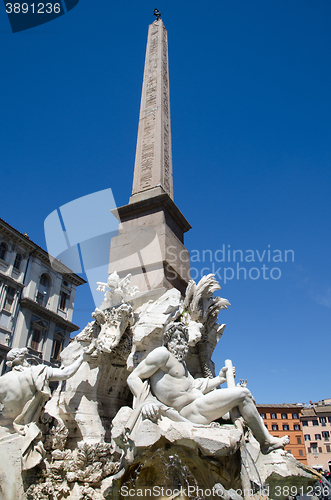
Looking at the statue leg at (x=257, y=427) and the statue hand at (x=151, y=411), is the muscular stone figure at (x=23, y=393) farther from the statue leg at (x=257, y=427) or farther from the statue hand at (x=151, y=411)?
the statue leg at (x=257, y=427)

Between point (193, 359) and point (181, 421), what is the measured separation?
1.75 m

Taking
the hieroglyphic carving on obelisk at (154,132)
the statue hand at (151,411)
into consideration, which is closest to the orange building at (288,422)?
the hieroglyphic carving on obelisk at (154,132)

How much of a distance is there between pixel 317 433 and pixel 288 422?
3.81 m

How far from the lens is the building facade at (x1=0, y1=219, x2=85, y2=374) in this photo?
18.7m

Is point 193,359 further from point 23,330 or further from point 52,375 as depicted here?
point 23,330

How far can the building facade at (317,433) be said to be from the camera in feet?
128

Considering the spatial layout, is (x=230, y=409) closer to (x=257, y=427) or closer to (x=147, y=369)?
(x=257, y=427)

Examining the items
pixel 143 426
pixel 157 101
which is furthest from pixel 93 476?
pixel 157 101

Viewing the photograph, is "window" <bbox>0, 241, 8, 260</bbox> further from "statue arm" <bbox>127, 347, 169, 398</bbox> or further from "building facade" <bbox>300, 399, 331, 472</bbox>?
"building facade" <bbox>300, 399, 331, 472</bbox>

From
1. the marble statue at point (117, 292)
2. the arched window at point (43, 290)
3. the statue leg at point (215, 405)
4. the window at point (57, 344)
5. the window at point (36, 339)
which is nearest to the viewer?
the statue leg at point (215, 405)

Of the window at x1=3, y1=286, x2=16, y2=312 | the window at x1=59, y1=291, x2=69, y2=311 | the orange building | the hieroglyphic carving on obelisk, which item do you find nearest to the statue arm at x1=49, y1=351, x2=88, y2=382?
the hieroglyphic carving on obelisk

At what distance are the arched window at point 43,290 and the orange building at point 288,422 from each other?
2724 centimetres

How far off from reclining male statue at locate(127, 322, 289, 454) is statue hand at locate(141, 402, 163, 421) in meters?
0.09

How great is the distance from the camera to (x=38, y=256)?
21906 mm
